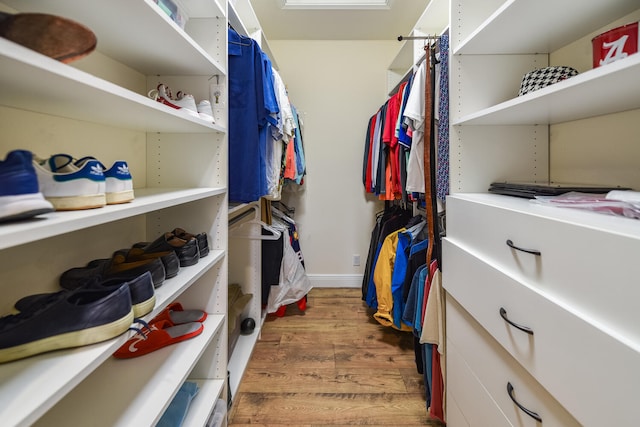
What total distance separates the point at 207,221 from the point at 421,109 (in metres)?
1.13

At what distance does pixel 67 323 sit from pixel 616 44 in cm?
131

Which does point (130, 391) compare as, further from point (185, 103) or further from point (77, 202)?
point (185, 103)

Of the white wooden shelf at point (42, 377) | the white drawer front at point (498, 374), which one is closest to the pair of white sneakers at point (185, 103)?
the white wooden shelf at point (42, 377)

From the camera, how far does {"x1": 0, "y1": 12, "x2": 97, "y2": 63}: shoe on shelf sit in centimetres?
41

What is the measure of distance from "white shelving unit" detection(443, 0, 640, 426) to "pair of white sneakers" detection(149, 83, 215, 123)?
3.10 ft

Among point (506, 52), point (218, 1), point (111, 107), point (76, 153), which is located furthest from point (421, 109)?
point (76, 153)

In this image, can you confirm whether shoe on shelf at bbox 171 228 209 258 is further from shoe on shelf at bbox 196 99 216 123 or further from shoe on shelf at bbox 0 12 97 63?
shoe on shelf at bbox 0 12 97 63

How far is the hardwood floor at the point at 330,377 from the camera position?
4.41ft

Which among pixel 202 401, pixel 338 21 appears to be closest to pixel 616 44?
pixel 202 401

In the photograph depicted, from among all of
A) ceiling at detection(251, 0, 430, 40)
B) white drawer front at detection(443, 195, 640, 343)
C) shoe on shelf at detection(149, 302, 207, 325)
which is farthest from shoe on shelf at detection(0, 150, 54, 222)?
ceiling at detection(251, 0, 430, 40)

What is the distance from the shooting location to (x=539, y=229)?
66 cm

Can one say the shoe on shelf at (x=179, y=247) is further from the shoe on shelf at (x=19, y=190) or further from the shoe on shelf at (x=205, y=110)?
the shoe on shelf at (x=19, y=190)

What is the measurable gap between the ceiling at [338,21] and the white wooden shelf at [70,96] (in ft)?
5.80

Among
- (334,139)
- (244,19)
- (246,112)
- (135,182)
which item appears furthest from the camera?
(334,139)
